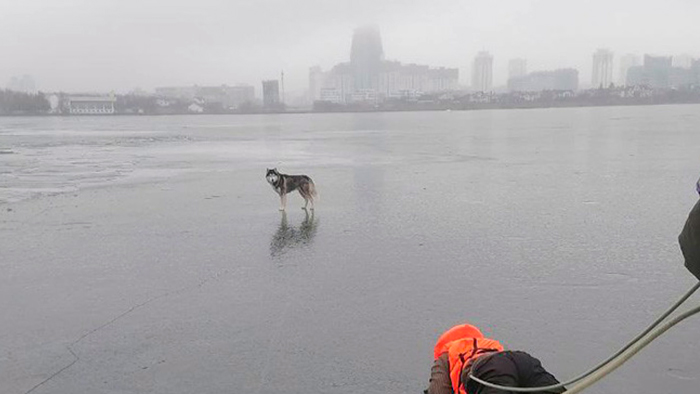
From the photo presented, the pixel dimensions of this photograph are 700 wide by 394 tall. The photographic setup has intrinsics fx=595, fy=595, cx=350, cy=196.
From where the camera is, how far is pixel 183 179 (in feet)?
59.4

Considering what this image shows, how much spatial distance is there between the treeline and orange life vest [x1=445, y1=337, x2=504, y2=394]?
153509 mm

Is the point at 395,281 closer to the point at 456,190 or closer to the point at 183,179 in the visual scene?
the point at 456,190

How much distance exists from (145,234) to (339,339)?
231 inches

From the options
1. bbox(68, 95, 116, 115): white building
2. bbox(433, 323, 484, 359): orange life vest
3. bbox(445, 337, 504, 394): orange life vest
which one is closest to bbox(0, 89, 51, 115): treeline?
bbox(68, 95, 116, 115): white building

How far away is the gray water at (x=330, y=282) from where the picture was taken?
5219 mm

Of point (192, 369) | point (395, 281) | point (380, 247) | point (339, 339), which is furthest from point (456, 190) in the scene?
point (192, 369)

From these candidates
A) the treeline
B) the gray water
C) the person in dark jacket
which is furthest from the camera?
the treeline

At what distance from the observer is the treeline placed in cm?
13812

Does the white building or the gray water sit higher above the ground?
the white building

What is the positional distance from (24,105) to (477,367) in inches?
6211

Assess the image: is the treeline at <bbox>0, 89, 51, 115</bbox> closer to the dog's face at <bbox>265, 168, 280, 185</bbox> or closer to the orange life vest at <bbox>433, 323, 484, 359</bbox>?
the dog's face at <bbox>265, 168, 280, 185</bbox>

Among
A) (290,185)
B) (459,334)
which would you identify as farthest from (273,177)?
(459,334)

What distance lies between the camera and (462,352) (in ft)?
9.81

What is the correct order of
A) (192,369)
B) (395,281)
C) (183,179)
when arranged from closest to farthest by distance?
(192,369) → (395,281) → (183,179)
